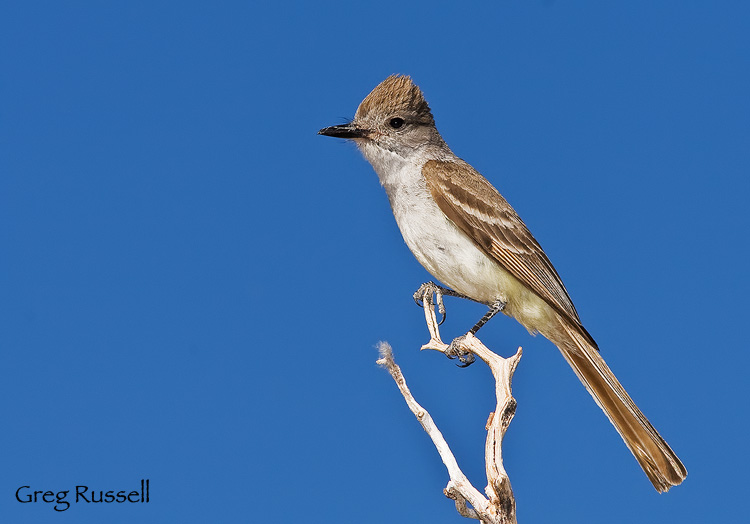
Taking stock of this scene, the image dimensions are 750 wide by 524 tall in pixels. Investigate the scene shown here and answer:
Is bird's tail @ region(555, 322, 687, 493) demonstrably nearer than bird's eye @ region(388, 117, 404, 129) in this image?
Yes

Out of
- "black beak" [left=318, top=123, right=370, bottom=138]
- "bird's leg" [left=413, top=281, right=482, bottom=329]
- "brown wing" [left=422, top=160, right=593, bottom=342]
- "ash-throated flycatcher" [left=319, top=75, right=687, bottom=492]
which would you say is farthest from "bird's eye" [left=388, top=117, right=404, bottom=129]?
"bird's leg" [left=413, top=281, right=482, bottom=329]

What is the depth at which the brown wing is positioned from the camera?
221 inches

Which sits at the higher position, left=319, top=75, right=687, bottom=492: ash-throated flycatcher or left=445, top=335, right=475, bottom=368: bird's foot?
left=319, top=75, right=687, bottom=492: ash-throated flycatcher

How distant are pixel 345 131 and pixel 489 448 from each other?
2922 mm

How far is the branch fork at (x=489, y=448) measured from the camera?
385cm

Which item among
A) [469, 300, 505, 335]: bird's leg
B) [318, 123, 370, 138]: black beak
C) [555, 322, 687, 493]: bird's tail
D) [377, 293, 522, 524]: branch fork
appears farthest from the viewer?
[318, 123, 370, 138]: black beak

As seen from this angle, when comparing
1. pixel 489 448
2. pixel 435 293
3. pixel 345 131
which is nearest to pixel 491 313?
pixel 435 293

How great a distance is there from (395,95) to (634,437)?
310 centimetres

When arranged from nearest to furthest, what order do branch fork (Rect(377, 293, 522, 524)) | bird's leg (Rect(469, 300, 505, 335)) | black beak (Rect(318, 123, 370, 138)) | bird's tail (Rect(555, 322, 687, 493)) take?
1. branch fork (Rect(377, 293, 522, 524))
2. bird's tail (Rect(555, 322, 687, 493))
3. bird's leg (Rect(469, 300, 505, 335))
4. black beak (Rect(318, 123, 370, 138))

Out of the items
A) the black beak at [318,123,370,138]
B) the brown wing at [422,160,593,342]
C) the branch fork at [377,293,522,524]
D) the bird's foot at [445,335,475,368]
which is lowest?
the branch fork at [377,293,522,524]

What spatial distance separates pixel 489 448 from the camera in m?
4.06

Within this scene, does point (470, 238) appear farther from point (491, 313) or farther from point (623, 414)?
point (623, 414)

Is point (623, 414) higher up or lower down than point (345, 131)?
lower down

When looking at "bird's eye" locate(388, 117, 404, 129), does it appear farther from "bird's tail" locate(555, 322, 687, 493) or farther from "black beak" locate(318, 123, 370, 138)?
"bird's tail" locate(555, 322, 687, 493)
